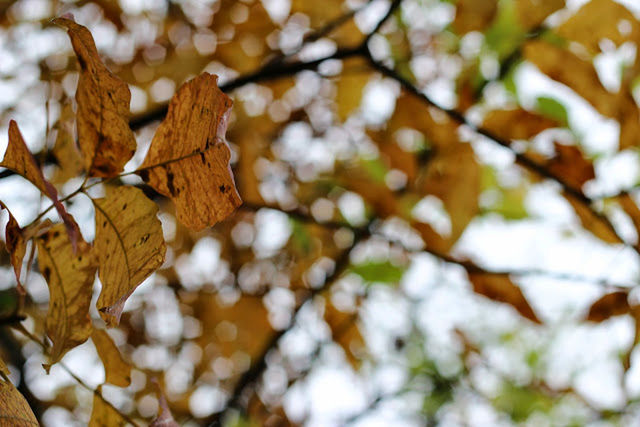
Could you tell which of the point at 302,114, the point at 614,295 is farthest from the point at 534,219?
the point at 302,114

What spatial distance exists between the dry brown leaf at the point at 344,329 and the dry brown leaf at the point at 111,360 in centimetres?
50

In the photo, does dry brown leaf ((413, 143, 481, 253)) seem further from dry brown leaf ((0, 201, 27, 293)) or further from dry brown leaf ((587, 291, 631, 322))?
dry brown leaf ((0, 201, 27, 293))

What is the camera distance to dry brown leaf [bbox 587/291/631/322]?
42 centimetres

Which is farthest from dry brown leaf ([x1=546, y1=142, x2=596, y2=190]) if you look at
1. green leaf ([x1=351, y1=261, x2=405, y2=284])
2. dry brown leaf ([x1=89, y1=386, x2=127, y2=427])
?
dry brown leaf ([x1=89, y1=386, x2=127, y2=427])

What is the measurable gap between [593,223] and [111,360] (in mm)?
330

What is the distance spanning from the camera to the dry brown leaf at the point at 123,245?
0.21 metres

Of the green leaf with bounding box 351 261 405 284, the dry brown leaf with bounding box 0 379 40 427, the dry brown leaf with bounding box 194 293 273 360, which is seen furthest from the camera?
the dry brown leaf with bounding box 194 293 273 360

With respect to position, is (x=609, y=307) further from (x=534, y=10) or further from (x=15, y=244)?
(x=15, y=244)

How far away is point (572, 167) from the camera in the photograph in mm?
454

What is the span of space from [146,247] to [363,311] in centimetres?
80

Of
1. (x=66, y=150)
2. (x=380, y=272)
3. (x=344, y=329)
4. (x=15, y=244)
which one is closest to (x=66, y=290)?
(x=15, y=244)

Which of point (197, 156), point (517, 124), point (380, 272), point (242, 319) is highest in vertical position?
point (197, 156)

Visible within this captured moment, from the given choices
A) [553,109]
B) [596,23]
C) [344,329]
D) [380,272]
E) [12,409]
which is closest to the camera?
[12,409]

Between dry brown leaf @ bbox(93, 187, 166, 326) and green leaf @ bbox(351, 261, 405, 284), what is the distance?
1.50ft
